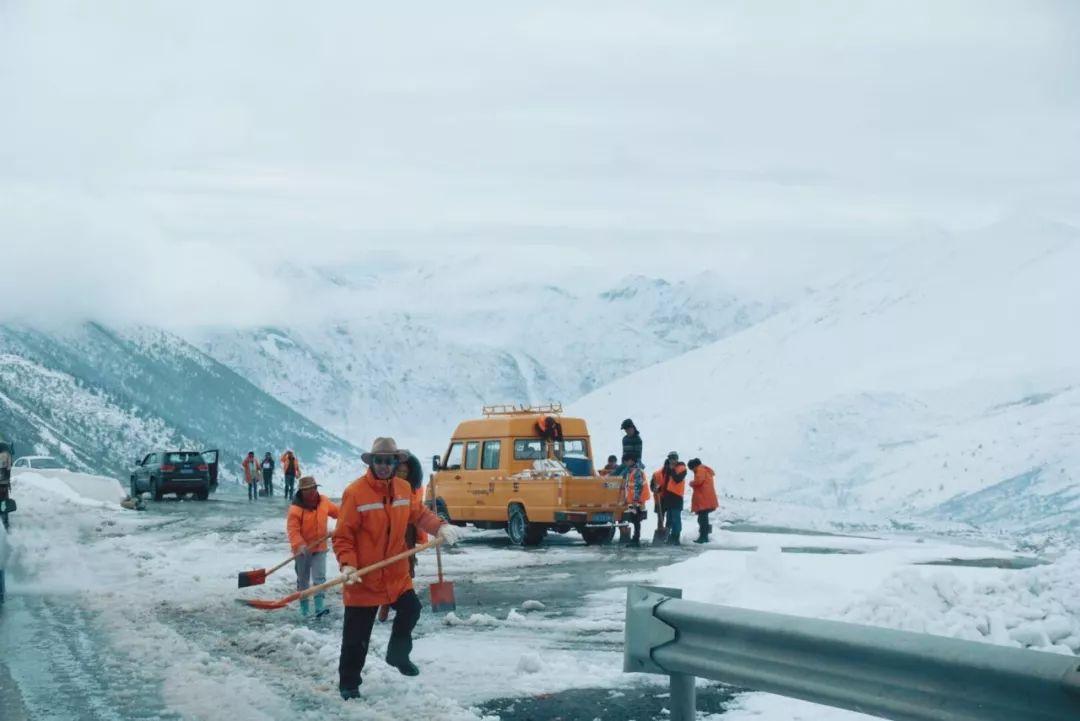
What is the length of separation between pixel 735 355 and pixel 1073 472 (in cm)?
5470

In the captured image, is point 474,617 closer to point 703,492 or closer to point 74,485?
point 703,492

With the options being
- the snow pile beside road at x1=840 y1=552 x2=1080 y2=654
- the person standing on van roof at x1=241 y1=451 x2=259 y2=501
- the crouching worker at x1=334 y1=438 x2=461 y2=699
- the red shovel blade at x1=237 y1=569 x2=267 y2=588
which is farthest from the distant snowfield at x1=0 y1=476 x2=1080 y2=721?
the person standing on van roof at x1=241 y1=451 x2=259 y2=501

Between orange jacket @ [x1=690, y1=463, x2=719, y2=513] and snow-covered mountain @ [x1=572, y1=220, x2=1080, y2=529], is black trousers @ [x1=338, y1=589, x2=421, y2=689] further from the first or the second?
snow-covered mountain @ [x1=572, y1=220, x2=1080, y2=529]

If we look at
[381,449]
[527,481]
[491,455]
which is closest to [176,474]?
[491,455]

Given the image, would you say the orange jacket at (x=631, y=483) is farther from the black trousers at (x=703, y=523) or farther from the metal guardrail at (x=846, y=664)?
the metal guardrail at (x=846, y=664)

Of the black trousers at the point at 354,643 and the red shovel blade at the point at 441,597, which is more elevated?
the red shovel blade at the point at 441,597

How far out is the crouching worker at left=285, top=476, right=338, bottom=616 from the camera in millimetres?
13203

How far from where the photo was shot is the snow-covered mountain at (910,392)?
46094mm

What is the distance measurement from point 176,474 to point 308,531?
110ft

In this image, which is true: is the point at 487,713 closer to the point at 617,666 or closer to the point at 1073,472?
the point at 617,666

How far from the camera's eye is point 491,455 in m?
24.0

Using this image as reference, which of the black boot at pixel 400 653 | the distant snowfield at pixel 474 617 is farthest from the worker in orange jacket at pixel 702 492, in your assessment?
the black boot at pixel 400 653

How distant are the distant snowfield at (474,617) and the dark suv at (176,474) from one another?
22.3 metres

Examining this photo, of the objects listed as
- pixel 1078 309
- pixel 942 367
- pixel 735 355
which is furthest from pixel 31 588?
pixel 735 355
